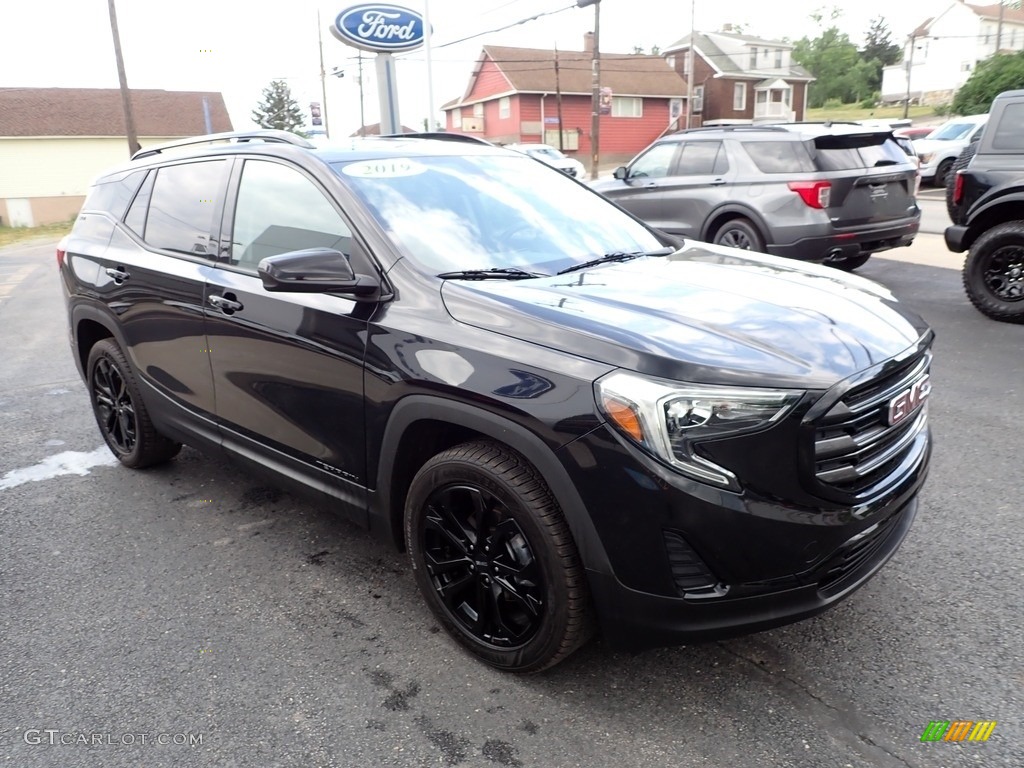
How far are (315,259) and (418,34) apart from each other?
46.8 feet

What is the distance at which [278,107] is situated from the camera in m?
77.6

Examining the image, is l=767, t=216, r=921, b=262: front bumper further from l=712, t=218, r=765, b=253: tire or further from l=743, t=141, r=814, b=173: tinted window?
l=743, t=141, r=814, b=173: tinted window

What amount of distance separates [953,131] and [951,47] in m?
61.5

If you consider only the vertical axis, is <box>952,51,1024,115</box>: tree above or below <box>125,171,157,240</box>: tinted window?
above

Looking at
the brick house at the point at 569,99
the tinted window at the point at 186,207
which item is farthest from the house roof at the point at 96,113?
the tinted window at the point at 186,207

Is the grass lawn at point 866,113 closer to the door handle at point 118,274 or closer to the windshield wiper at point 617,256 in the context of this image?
the windshield wiper at point 617,256

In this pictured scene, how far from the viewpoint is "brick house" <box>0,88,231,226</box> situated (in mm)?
43375

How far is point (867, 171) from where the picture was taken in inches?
327

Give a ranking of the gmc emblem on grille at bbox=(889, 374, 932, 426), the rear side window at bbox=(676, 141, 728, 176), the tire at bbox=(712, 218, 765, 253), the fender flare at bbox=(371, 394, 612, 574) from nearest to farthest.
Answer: the fender flare at bbox=(371, 394, 612, 574), the gmc emblem on grille at bbox=(889, 374, 932, 426), the tire at bbox=(712, 218, 765, 253), the rear side window at bbox=(676, 141, 728, 176)

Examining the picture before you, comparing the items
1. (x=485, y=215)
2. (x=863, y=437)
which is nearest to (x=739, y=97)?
(x=485, y=215)

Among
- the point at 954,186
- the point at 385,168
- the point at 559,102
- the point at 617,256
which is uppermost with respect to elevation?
the point at 559,102

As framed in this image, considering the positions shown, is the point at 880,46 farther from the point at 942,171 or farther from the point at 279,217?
the point at 279,217

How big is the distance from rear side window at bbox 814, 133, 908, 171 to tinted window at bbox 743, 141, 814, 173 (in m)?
0.14

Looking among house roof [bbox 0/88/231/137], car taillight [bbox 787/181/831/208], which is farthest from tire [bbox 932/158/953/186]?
house roof [bbox 0/88/231/137]
